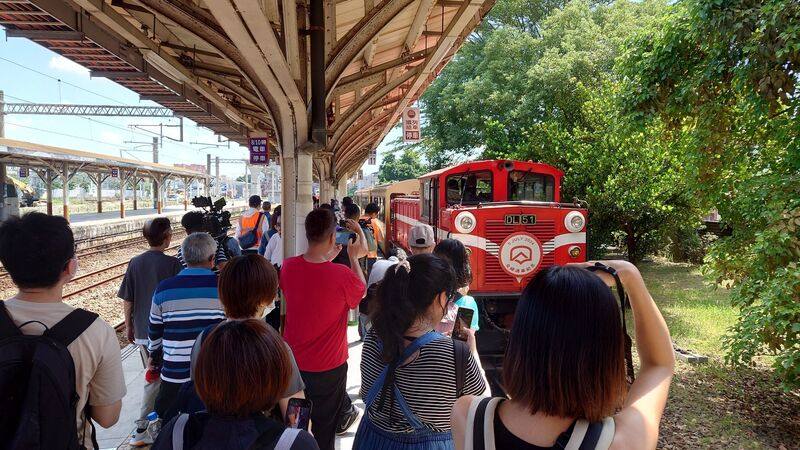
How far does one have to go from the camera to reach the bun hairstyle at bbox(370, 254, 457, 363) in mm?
2059

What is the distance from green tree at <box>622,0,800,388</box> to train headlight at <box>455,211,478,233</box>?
8.52ft

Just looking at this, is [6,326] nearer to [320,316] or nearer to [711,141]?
[320,316]

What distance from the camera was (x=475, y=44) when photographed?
1905 centimetres

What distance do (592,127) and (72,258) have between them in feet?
46.3

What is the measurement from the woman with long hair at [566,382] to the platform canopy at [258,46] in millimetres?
2888

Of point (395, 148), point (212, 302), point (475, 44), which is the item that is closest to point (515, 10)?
point (475, 44)

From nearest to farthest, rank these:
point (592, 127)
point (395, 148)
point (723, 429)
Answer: point (723, 429), point (592, 127), point (395, 148)

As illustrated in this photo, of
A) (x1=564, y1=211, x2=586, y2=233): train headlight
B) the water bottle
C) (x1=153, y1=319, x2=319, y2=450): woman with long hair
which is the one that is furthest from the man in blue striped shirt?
(x1=564, y1=211, x2=586, y2=233): train headlight

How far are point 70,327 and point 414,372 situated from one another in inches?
50.7

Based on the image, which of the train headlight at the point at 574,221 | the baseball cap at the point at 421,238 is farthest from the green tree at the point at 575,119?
the baseball cap at the point at 421,238

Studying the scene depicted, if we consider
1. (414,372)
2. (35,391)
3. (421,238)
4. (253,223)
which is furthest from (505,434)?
(253,223)

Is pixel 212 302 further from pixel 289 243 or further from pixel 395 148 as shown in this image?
pixel 395 148

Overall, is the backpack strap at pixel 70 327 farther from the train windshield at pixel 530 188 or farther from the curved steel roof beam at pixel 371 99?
the train windshield at pixel 530 188

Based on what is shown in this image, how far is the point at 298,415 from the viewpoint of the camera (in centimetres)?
173
